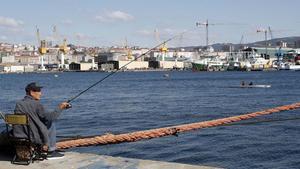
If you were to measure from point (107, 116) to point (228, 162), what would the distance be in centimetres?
1963

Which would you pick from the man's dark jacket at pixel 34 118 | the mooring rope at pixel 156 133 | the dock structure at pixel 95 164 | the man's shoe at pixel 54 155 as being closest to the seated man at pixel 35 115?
the man's dark jacket at pixel 34 118

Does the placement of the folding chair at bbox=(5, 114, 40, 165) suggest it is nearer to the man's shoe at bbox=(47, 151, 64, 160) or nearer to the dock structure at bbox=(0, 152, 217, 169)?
the dock structure at bbox=(0, 152, 217, 169)

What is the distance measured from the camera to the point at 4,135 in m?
9.36

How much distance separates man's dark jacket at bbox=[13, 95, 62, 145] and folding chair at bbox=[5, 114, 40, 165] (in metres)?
0.08

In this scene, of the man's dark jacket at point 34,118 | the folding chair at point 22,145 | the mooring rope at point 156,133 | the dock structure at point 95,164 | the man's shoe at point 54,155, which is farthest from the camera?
the mooring rope at point 156,133

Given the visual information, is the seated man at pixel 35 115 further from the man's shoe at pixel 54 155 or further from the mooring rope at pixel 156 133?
the mooring rope at pixel 156 133

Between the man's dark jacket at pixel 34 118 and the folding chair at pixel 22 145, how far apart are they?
77mm

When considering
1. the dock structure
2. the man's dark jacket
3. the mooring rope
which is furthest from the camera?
the mooring rope

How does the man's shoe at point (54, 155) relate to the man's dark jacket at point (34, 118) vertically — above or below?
below

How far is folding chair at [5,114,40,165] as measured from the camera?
343 inches

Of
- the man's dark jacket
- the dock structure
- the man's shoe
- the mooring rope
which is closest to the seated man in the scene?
the man's dark jacket

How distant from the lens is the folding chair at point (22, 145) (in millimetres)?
8703

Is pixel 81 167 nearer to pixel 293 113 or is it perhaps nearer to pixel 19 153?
pixel 19 153

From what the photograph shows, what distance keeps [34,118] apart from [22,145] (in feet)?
1.68
